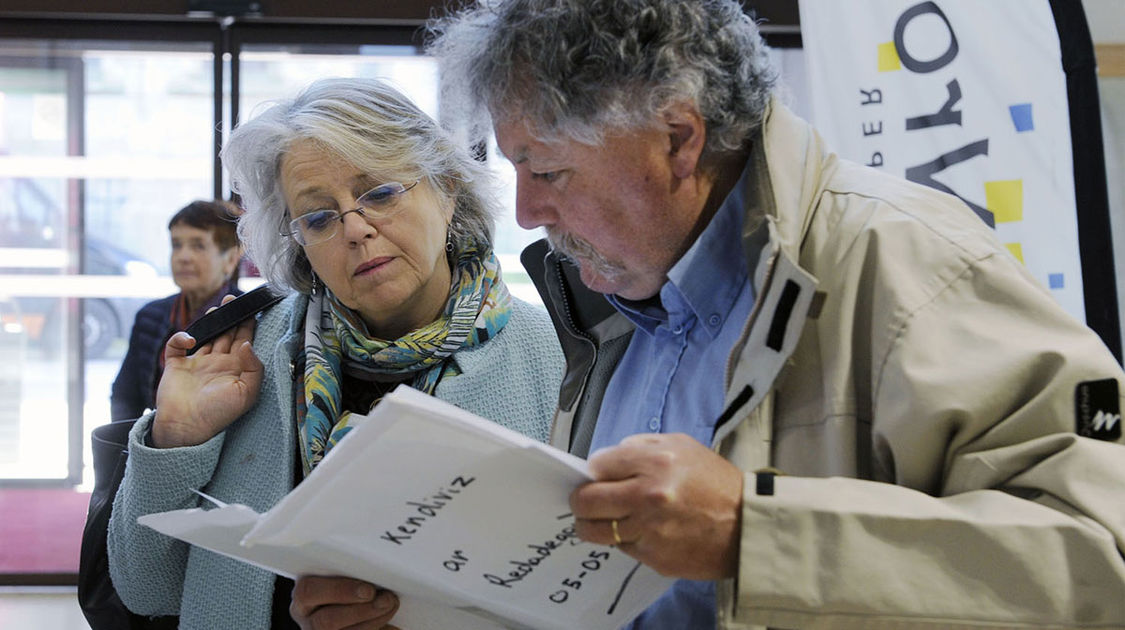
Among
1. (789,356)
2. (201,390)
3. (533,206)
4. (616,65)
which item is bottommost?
(201,390)

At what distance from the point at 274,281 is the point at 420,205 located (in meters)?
0.34

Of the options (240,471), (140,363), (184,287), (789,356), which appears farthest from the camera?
(140,363)

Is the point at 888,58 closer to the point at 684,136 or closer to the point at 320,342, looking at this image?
the point at 320,342

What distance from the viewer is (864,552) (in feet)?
2.84

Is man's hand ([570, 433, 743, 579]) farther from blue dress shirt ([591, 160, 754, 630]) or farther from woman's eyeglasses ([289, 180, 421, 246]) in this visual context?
woman's eyeglasses ([289, 180, 421, 246])

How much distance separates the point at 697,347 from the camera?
122cm

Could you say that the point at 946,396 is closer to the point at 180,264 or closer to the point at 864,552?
the point at 864,552

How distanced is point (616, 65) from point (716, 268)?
250mm

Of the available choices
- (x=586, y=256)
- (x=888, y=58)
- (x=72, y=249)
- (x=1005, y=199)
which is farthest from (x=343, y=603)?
(x=72, y=249)

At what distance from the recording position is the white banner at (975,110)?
2.60 metres

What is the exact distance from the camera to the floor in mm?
4398

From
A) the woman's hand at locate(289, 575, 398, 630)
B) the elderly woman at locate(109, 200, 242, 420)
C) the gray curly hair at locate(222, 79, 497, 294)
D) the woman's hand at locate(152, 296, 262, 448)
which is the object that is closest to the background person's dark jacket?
the elderly woman at locate(109, 200, 242, 420)

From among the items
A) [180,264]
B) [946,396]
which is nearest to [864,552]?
[946,396]

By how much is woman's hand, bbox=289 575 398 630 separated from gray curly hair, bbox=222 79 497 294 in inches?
31.1
